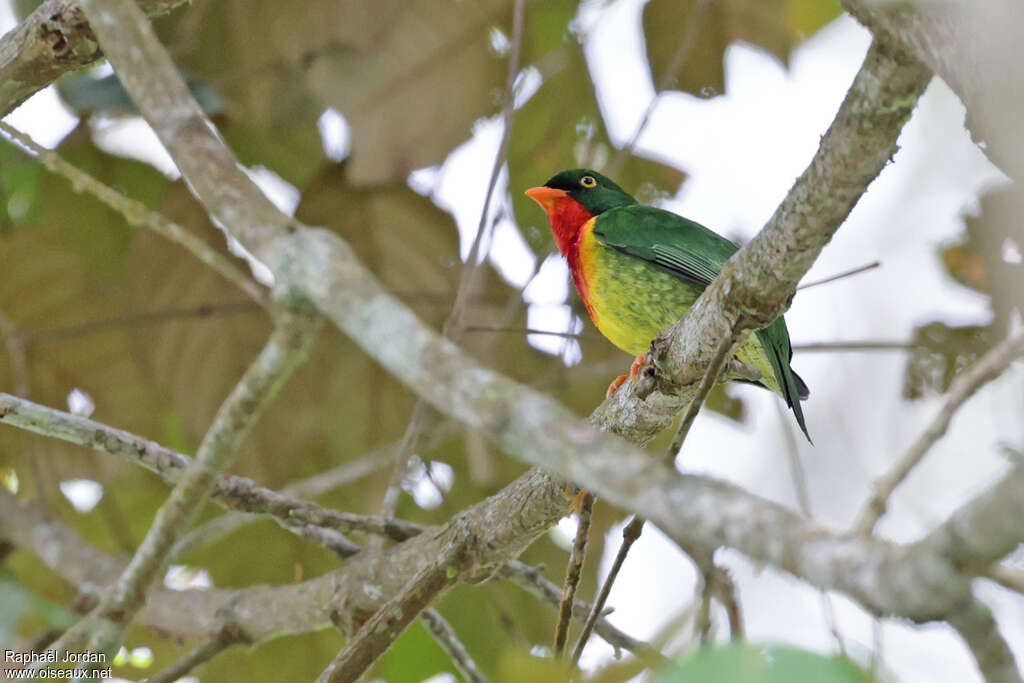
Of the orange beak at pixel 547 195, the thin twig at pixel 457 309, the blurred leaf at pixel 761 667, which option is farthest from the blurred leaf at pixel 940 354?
the blurred leaf at pixel 761 667

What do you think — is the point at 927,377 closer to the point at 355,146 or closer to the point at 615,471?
the point at 355,146

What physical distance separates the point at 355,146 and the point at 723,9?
75.6 inches

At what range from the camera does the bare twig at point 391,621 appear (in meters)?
2.91

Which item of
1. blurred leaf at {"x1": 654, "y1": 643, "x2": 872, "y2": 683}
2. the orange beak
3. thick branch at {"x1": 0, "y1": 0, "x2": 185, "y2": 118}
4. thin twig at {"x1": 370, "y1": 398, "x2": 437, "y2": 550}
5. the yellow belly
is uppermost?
the orange beak

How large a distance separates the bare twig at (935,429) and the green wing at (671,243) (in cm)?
235

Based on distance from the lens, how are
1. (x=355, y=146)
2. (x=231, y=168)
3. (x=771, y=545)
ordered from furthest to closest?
1. (x=355, y=146)
2. (x=231, y=168)
3. (x=771, y=545)

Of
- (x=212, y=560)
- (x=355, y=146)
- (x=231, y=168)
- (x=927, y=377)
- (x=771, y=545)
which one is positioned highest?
(x=355, y=146)

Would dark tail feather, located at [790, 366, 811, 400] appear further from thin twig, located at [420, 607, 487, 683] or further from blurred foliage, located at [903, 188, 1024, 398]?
thin twig, located at [420, 607, 487, 683]

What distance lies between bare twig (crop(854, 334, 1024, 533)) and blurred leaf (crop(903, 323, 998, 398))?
3.70 meters

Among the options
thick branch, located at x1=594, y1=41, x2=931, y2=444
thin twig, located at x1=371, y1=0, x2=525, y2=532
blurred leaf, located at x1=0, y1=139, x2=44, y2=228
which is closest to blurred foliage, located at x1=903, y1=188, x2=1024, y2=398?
thin twig, located at x1=371, y1=0, x2=525, y2=532

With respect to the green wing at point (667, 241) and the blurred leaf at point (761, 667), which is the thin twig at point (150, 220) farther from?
the green wing at point (667, 241)

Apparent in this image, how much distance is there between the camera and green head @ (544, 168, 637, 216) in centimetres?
514

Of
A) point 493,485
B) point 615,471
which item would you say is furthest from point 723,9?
point 615,471

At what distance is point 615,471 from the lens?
1376 millimetres
